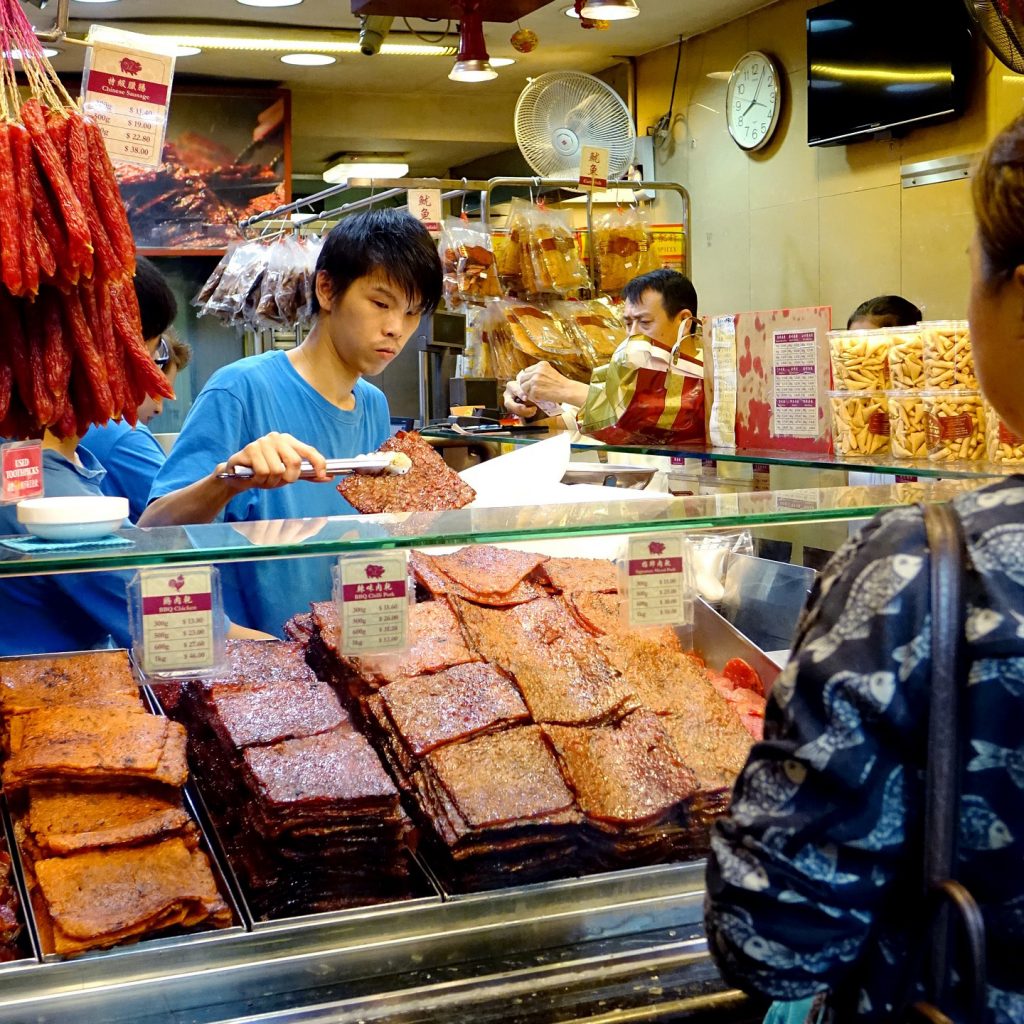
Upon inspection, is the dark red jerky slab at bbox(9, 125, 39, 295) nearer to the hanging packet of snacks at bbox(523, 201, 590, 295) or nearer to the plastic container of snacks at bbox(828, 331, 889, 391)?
the plastic container of snacks at bbox(828, 331, 889, 391)

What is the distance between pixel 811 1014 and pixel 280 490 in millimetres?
1883

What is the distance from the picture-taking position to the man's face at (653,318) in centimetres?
547

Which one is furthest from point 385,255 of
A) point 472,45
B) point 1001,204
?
point 472,45

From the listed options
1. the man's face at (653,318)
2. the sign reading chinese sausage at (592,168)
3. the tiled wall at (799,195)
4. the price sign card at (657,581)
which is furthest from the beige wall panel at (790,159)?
the price sign card at (657,581)

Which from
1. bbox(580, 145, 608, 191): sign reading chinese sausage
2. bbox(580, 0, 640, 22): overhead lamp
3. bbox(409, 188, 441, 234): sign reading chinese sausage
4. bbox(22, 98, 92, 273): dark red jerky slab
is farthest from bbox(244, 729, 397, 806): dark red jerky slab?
bbox(580, 145, 608, 191): sign reading chinese sausage

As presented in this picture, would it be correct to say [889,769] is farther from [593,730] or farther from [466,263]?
[466,263]

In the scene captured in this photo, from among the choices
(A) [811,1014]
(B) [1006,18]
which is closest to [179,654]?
(A) [811,1014]

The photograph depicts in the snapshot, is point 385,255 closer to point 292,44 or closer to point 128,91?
point 128,91

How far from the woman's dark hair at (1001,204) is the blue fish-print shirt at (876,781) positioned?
180 mm

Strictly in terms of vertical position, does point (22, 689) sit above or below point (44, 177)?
below

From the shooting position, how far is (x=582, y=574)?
7.31 feet

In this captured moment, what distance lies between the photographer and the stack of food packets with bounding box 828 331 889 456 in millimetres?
2402

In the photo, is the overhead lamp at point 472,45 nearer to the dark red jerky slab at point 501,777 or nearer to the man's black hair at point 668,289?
the man's black hair at point 668,289

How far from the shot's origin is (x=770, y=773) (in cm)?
96
